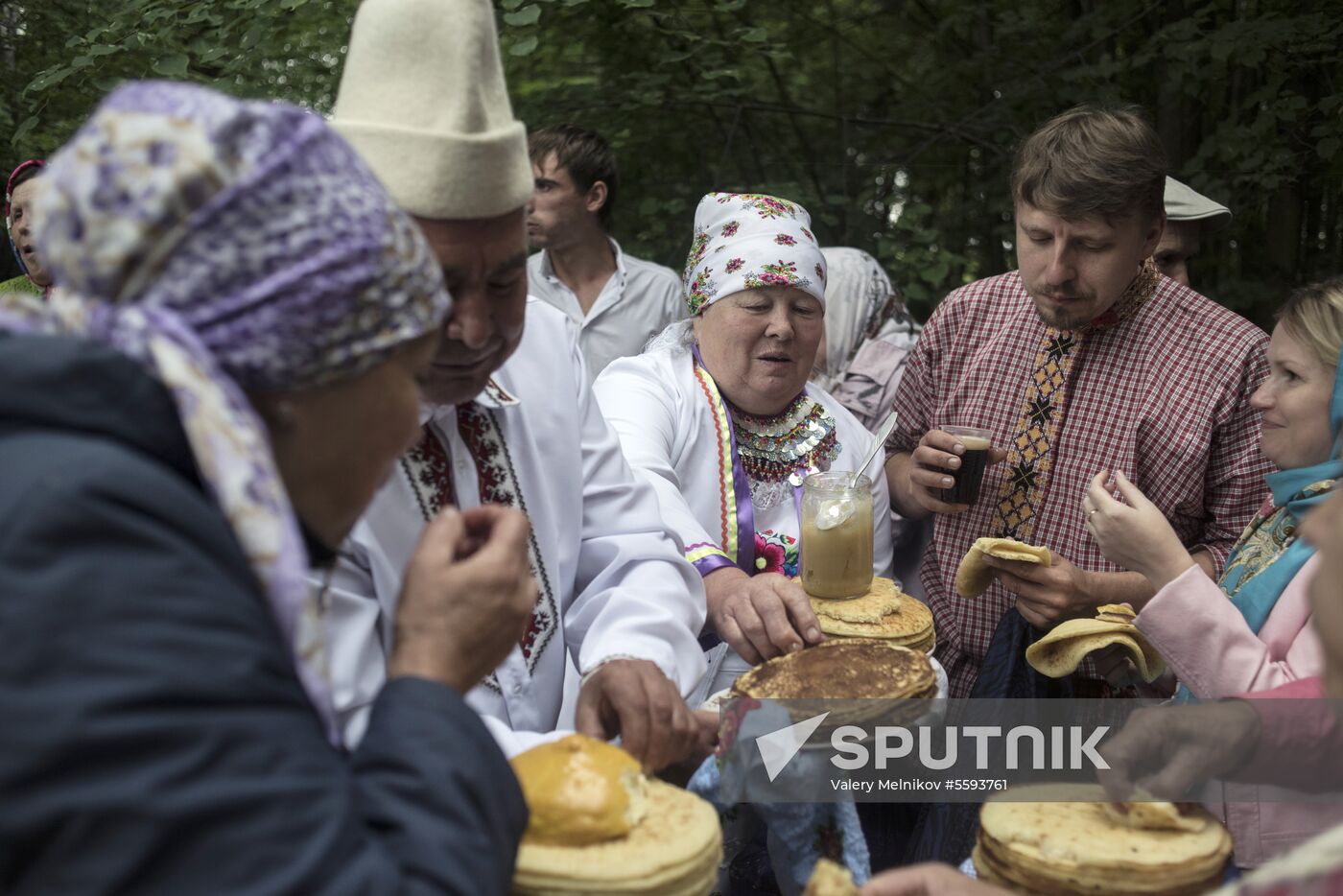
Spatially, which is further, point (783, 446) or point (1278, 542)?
point (783, 446)

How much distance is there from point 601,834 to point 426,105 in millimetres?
1172

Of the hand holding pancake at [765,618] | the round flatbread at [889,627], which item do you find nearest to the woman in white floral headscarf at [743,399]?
the hand holding pancake at [765,618]

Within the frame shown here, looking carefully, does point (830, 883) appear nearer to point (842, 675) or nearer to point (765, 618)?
point (842, 675)

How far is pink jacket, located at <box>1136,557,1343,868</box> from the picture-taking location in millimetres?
1913

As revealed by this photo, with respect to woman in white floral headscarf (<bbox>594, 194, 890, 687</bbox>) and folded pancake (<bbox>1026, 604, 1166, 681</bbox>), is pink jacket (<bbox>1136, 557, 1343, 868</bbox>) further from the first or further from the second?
woman in white floral headscarf (<bbox>594, 194, 890, 687</bbox>)

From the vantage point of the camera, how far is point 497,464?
7.32 ft

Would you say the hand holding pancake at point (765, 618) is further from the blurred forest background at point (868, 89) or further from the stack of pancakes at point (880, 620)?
the blurred forest background at point (868, 89)

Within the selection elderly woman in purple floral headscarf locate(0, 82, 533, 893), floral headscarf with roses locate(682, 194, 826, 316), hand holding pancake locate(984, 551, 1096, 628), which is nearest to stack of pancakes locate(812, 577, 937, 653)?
hand holding pancake locate(984, 551, 1096, 628)

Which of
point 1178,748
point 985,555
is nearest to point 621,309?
point 985,555

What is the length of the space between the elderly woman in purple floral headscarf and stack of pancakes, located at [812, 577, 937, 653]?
4.25 ft

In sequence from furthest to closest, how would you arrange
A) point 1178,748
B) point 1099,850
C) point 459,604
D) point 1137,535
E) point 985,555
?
point 985,555, point 1137,535, point 1178,748, point 1099,850, point 459,604

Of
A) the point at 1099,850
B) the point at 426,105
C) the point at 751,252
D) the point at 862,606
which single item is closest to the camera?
the point at 1099,850

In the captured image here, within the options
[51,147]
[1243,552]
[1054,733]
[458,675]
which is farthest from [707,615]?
[51,147]

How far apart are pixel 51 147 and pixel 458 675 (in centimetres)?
574
